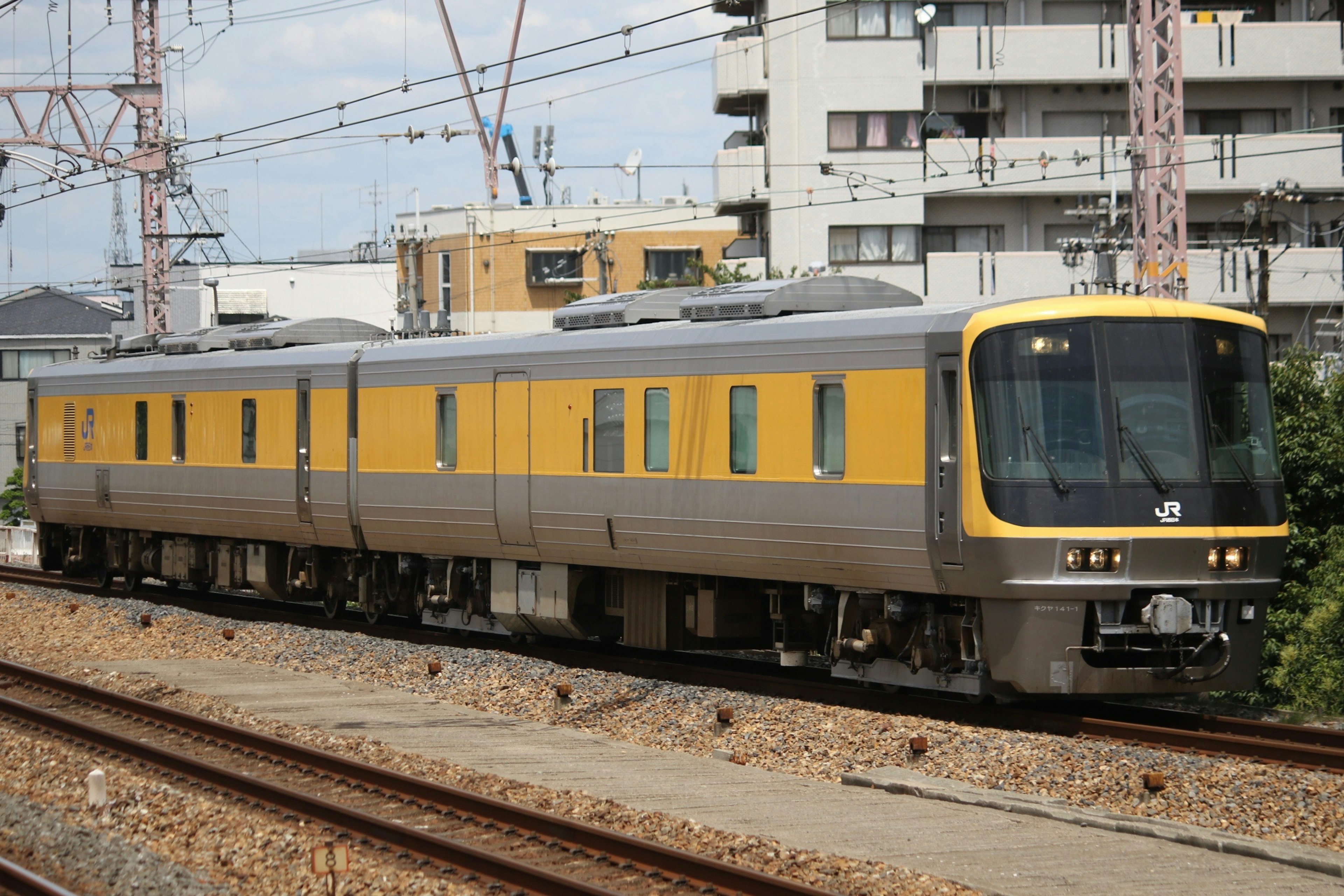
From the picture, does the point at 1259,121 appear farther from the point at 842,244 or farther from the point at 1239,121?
the point at 842,244

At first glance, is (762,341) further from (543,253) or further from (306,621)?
(543,253)

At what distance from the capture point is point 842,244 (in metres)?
39.3

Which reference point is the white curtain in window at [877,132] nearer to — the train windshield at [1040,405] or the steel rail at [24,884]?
the train windshield at [1040,405]

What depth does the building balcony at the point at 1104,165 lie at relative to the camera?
37906 millimetres

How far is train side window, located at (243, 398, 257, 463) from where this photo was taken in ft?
68.9

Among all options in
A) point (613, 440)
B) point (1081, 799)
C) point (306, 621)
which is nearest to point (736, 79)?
point (306, 621)

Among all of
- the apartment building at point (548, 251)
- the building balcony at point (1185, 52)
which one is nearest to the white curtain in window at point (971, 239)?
the building balcony at point (1185, 52)

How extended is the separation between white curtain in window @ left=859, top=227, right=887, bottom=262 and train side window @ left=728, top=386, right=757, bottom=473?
82.7ft

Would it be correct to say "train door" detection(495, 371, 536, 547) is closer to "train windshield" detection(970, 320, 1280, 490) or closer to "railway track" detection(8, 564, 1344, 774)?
"railway track" detection(8, 564, 1344, 774)

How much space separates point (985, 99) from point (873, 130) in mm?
2782

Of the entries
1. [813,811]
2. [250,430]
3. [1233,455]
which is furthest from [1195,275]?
[813,811]

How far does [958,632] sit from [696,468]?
3144mm

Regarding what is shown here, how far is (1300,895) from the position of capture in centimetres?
763

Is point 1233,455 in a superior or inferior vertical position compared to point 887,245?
inferior
